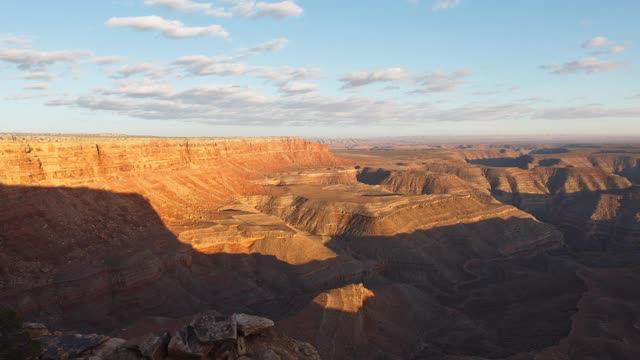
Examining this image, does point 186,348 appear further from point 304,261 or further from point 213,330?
point 304,261

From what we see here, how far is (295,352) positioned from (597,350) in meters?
32.0

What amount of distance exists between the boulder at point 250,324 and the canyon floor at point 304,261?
1673 centimetres

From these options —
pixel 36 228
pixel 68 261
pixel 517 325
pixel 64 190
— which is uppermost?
pixel 64 190

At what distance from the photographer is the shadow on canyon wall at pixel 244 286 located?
44.3 metres

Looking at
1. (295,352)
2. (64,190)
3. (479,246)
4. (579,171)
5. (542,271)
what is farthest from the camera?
(579,171)

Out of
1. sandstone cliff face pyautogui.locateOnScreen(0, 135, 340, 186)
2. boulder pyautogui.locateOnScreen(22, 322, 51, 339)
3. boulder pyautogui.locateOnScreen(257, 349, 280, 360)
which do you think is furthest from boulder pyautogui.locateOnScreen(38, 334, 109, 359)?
sandstone cliff face pyautogui.locateOnScreen(0, 135, 340, 186)

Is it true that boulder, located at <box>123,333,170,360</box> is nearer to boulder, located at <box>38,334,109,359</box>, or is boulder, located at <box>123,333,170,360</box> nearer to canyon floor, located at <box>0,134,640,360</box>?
boulder, located at <box>38,334,109,359</box>

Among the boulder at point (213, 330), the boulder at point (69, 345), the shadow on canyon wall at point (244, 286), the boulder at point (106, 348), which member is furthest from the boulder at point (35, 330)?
the boulder at point (213, 330)

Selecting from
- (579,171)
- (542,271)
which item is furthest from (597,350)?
(579,171)

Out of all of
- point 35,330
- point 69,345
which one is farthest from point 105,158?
point 69,345

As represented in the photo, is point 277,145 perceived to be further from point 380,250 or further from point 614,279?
point 614,279

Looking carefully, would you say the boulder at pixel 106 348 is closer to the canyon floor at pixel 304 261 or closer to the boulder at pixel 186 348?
the boulder at pixel 186 348

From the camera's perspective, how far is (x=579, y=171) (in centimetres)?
13838

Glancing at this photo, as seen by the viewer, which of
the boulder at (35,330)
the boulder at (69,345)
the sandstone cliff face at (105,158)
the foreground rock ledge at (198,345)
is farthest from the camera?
the sandstone cliff face at (105,158)
